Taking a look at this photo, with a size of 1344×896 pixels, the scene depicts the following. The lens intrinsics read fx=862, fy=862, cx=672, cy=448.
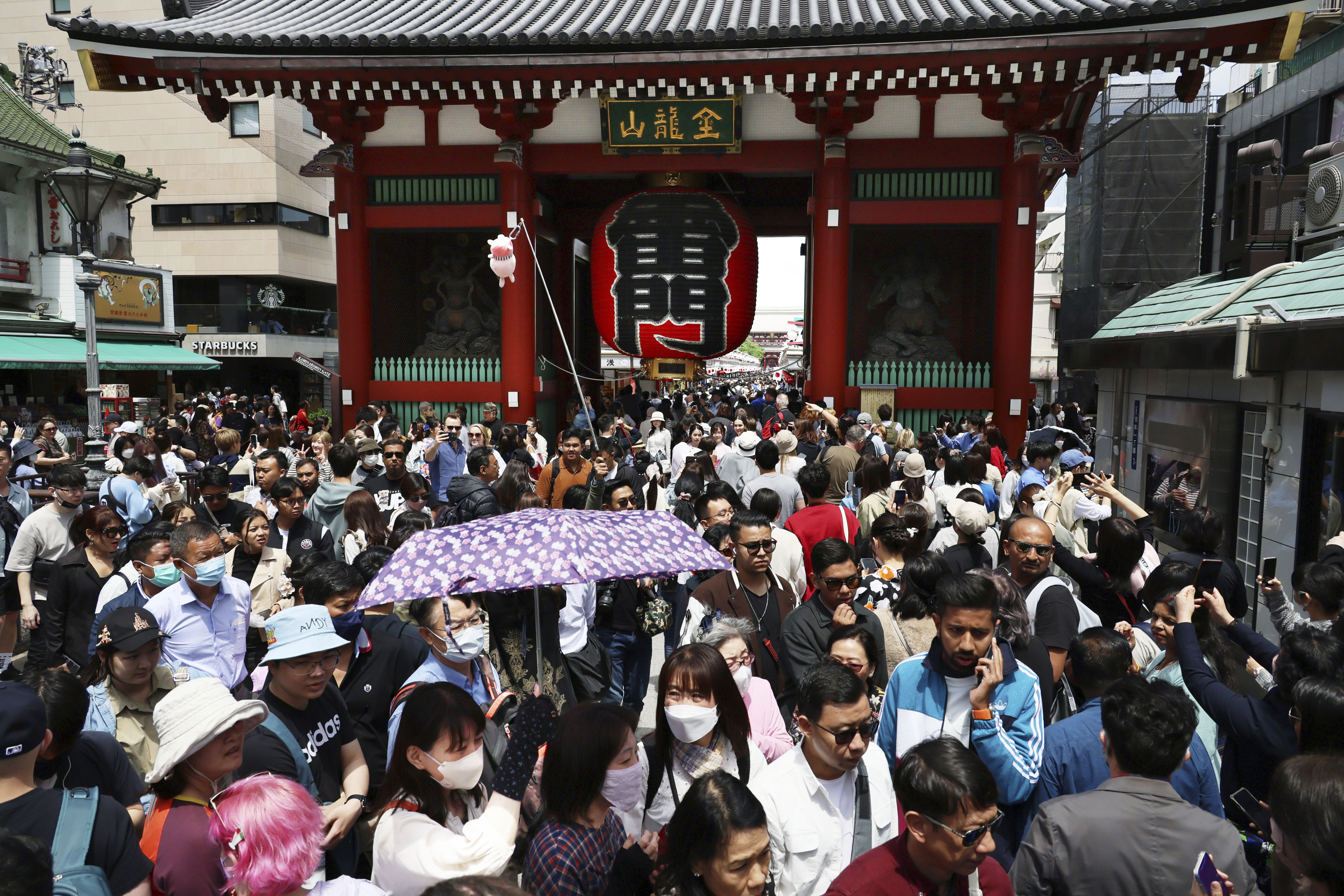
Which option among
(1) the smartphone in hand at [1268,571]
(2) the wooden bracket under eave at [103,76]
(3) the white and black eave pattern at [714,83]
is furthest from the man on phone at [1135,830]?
(2) the wooden bracket under eave at [103,76]

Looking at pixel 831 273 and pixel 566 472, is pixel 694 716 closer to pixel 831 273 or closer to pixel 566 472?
pixel 566 472

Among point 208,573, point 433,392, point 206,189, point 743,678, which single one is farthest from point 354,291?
point 206,189

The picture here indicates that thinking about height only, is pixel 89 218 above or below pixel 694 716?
above

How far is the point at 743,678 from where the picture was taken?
3238 millimetres

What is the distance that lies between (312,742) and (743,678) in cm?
155

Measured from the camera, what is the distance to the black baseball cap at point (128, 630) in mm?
3137

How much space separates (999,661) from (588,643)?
2.28 meters

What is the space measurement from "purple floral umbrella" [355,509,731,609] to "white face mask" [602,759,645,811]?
79 centimetres

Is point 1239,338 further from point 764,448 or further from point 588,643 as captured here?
point 588,643

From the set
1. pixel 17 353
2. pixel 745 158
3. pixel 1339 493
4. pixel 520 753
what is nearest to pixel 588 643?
pixel 520 753

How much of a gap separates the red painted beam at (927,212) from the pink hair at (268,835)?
12.1 metres

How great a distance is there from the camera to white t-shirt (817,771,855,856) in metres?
2.53

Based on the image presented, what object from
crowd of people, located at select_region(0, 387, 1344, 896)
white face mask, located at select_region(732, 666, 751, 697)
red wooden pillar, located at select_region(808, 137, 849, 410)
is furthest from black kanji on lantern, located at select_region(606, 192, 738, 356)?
white face mask, located at select_region(732, 666, 751, 697)

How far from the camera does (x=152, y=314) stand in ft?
75.5
